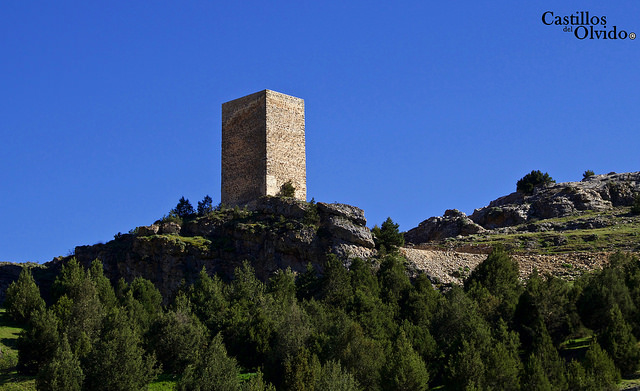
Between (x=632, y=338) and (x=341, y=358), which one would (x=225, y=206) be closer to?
(x=341, y=358)

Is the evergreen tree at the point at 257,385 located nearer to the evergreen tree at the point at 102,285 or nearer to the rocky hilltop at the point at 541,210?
the evergreen tree at the point at 102,285

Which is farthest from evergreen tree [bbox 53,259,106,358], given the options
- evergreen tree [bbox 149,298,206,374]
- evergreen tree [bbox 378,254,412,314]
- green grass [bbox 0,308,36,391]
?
evergreen tree [bbox 378,254,412,314]

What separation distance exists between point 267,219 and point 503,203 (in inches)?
1364

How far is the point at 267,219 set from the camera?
55500mm

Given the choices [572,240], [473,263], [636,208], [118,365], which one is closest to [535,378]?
[118,365]

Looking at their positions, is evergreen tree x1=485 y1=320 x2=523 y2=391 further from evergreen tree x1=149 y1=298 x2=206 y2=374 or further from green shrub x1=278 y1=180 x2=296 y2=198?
green shrub x1=278 y1=180 x2=296 y2=198

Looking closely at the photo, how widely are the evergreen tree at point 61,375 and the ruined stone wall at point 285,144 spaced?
20.9 m

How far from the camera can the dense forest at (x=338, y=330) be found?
39.1 m

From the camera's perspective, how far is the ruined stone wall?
57.7 m

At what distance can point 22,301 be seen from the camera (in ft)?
159

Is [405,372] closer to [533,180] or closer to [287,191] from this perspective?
[287,191]

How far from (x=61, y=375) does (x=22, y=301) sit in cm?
1177

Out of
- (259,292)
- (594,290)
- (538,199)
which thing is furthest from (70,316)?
(538,199)

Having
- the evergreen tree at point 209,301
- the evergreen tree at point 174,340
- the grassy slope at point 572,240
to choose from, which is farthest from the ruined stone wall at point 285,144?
the evergreen tree at point 174,340
